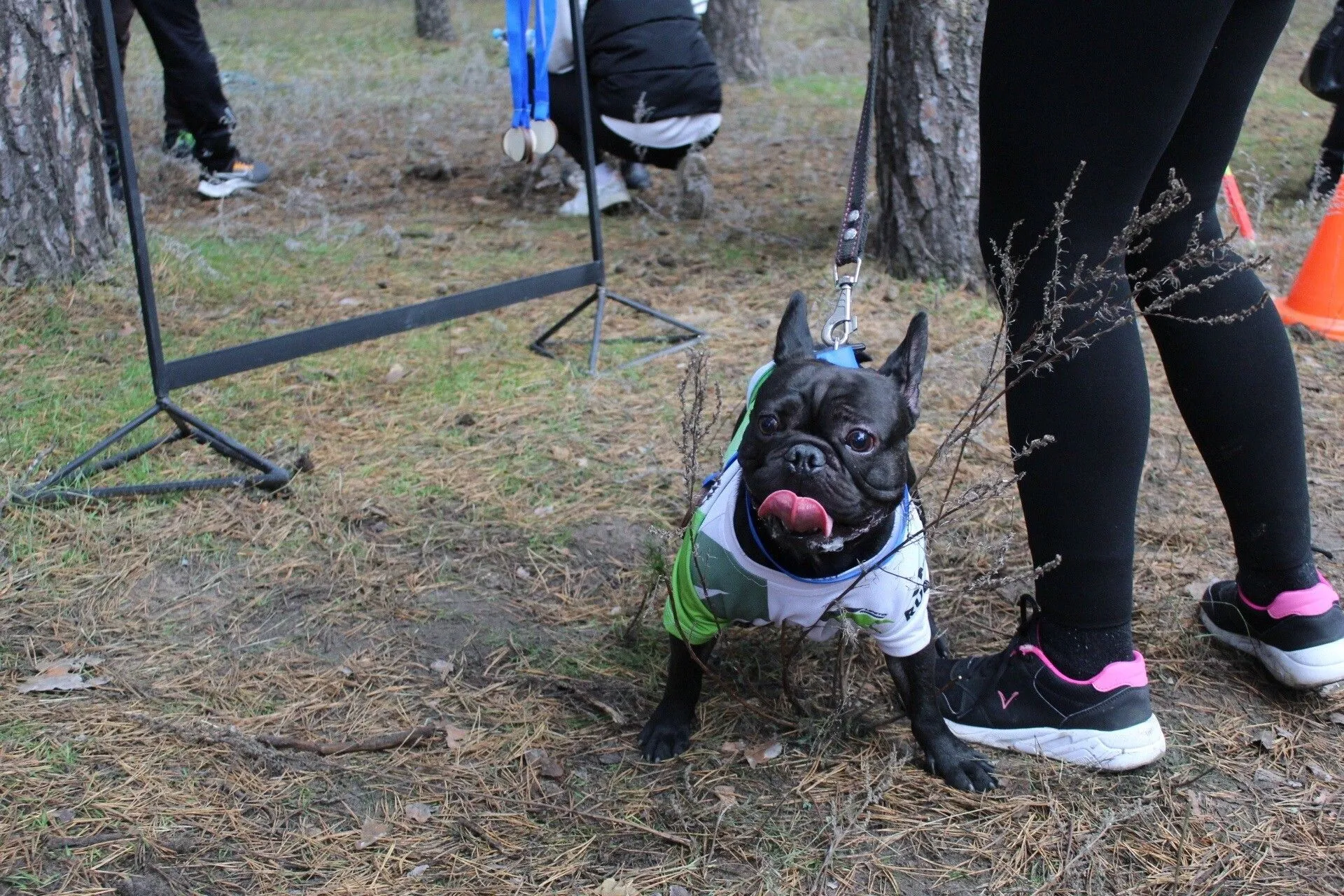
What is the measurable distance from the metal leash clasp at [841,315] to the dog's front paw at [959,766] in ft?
2.87

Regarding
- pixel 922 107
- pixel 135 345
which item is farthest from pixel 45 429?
pixel 922 107

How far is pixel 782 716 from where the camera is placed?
236 centimetres

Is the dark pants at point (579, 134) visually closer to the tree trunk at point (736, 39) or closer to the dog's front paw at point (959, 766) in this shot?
the dog's front paw at point (959, 766)

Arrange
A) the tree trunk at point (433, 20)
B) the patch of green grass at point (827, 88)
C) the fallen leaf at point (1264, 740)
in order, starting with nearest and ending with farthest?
1. the fallen leaf at point (1264, 740)
2. the patch of green grass at point (827, 88)
3. the tree trunk at point (433, 20)

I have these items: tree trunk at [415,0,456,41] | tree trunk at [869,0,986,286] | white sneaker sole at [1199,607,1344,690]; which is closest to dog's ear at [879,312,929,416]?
white sneaker sole at [1199,607,1344,690]

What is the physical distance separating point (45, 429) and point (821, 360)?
260cm

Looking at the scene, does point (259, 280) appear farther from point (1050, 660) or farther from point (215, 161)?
point (1050, 660)

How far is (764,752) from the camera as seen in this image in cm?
227

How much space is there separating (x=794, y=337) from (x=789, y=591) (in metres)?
0.54

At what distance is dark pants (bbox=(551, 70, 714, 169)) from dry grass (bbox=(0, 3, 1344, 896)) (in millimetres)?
1368

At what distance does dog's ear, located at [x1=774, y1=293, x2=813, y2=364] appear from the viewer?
224 cm

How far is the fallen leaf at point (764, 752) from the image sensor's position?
2.25 metres

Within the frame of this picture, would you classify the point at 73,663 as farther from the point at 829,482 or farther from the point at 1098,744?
the point at 1098,744

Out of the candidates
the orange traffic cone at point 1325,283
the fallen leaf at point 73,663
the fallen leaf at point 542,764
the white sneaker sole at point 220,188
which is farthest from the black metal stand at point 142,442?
the orange traffic cone at point 1325,283
